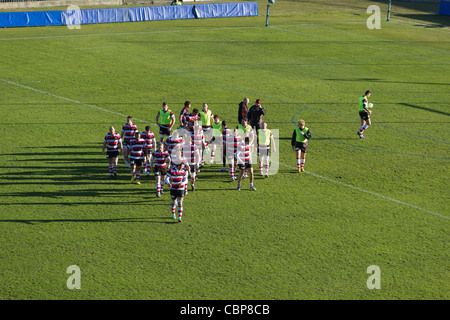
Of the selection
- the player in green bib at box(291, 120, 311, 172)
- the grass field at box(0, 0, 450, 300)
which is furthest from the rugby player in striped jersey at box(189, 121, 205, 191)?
the player in green bib at box(291, 120, 311, 172)

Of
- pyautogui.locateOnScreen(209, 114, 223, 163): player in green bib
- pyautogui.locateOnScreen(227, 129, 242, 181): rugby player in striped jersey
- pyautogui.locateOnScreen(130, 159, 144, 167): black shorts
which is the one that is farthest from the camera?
pyautogui.locateOnScreen(209, 114, 223, 163): player in green bib

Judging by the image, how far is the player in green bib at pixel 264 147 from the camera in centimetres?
2039

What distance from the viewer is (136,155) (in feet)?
64.1

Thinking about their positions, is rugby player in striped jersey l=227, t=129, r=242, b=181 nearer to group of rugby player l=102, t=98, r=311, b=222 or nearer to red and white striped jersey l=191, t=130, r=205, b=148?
group of rugby player l=102, t=98, r=311, b=222

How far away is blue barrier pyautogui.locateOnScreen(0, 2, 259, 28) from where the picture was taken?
50.2 meters

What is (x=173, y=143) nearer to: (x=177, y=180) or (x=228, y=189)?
(x=228, y=189)

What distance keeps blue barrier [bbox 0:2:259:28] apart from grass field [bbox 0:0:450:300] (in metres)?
9.09

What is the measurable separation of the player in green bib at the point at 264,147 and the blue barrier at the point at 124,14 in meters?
36.1

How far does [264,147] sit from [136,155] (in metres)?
4.56

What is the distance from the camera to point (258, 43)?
46094mm

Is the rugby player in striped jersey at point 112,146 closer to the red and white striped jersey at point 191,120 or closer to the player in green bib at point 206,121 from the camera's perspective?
the red and white striped jersey at point 191,120

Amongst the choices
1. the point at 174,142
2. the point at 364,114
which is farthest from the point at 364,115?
the point at 174,142

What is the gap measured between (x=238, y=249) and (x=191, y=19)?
4442 cm
